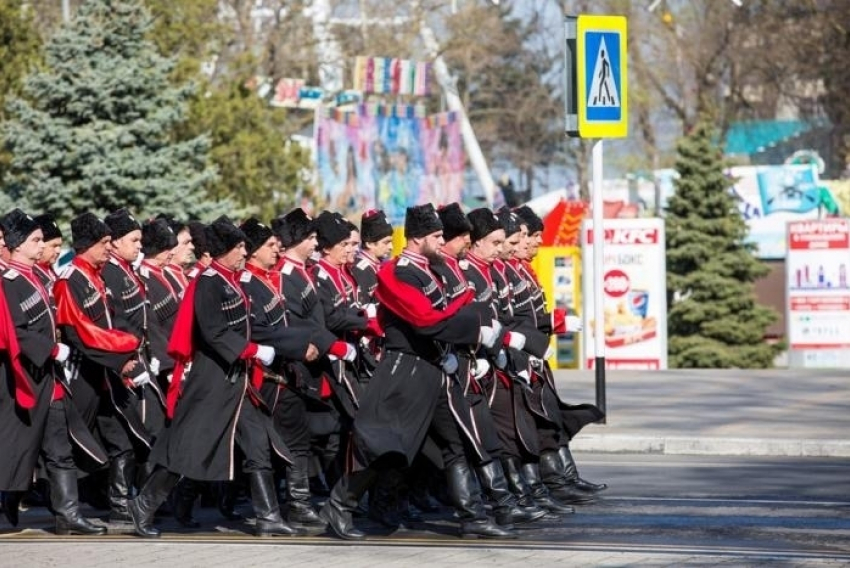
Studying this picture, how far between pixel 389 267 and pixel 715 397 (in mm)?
11430

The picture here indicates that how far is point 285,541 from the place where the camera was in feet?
40.1

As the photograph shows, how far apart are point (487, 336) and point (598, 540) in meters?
1.32

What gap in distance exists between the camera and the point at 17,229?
1266cm

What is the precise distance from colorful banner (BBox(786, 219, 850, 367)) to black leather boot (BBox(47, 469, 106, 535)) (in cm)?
1972

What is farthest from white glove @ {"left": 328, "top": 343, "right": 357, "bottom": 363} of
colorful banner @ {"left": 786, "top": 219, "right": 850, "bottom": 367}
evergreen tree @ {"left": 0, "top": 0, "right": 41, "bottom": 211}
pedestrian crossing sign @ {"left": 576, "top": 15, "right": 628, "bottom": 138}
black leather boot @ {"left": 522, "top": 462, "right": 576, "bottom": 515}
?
evergreen tree @ {"left": 0, "top": 0, "right": 41, "bottom": 211}

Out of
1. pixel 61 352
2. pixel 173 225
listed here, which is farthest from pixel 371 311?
pixel 61 352

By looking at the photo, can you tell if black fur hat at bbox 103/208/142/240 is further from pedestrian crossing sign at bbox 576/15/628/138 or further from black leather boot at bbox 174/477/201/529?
pedestrian crossing sign at bbox 576/15/628/138

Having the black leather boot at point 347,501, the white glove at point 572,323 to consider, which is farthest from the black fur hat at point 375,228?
the black leather boot at point 347,501

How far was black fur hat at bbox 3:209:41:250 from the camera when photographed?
12633mm

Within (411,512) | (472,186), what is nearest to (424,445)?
(411,512)

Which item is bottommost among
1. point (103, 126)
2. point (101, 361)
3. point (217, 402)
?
point (217, 402)

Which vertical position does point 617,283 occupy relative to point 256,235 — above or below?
below

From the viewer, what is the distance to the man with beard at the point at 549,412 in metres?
14.2

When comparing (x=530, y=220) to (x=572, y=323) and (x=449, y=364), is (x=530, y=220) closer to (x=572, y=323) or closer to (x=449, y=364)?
(x=572, y=323)
